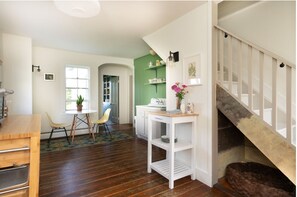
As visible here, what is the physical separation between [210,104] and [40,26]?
3.16 m

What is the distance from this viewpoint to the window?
15.5ft

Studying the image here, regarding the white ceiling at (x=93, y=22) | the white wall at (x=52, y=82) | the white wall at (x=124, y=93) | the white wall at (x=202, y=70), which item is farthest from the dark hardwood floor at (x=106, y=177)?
the white wall at (x=124, y=93)

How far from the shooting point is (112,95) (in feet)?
23.0

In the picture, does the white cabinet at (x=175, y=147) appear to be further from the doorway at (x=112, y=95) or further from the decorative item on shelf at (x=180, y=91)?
the doorway at (x=112, y=95)

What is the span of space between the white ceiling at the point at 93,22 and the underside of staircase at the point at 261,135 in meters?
1.38

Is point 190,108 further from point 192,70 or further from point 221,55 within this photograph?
point 221,55

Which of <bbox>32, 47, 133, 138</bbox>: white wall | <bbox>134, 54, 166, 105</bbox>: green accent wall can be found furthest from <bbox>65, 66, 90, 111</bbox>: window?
<bbox>134, 54, 166, 105</bbox>: green accent wall

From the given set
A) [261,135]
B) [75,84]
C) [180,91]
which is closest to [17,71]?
[75,84]

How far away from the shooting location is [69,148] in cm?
359

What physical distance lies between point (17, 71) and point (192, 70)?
3592 mm

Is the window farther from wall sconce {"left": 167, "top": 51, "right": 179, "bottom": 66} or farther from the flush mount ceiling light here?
the flush mount ceiling light

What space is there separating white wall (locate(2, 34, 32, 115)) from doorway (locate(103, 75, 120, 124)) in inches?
129

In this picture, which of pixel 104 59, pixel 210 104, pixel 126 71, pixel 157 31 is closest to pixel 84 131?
pixel 104 59

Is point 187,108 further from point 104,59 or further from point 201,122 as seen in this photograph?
point 104,59
